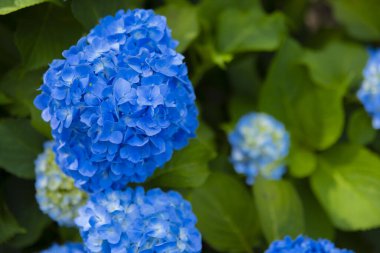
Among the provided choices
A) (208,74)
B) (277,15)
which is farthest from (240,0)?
(208,74)

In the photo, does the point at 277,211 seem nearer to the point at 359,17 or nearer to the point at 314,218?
the point at 314,218

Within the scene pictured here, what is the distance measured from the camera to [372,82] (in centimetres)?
182

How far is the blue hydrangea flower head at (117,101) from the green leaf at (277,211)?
417mm

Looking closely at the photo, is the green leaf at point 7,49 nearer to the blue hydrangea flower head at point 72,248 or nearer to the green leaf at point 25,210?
the green leaf at point 25,210

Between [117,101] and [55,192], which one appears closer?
[117,101]

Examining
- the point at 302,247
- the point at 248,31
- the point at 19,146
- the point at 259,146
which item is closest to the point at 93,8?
the point at 19,146

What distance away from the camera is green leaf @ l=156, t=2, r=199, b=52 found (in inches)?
64.2

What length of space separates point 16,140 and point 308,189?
94 centimetres

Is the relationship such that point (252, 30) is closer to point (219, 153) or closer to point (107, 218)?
point (219, 153)

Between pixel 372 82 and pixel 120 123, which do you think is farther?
pixel 372 82

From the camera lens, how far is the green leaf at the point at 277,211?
1618mm

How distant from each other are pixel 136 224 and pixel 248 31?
0.84 metres

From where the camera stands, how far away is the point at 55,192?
1500mm

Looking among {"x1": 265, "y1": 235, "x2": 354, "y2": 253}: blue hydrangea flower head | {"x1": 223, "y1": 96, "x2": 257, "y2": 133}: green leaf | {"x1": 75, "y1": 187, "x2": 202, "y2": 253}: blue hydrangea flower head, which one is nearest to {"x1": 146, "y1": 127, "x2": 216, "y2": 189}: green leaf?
{"x1": 75, "y1": 187, "x2": 202, "y2": 253}: blue hydrangea flower head
